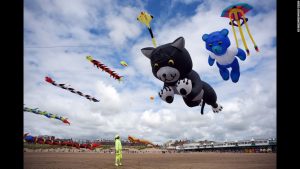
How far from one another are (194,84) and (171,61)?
150 centimetres

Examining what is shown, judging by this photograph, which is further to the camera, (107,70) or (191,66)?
(107,70)

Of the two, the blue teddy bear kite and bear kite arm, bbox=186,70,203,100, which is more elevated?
the blue teddy bear kite

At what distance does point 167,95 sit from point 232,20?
147 inches

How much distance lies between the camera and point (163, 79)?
35.2 ft

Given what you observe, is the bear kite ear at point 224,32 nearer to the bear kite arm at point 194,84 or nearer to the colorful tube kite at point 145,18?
the bear kite arm at point 194,84

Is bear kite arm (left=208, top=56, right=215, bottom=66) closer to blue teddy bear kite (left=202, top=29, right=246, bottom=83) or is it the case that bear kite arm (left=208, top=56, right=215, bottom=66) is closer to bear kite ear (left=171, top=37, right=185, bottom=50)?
blue teddy bear kite (left=202, top=29, right=246, bottom=83)

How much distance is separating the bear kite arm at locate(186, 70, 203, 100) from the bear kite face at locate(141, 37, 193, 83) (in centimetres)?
45

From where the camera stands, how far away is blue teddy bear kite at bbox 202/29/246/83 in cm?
1041

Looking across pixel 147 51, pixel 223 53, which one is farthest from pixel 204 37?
pixel 147 51

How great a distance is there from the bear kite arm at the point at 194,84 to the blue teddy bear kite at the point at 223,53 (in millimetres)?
1047

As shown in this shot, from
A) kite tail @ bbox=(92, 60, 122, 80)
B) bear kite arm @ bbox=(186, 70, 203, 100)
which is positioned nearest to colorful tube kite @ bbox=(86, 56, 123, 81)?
kite tail @ bbox=(92, 60, 122, 80)
